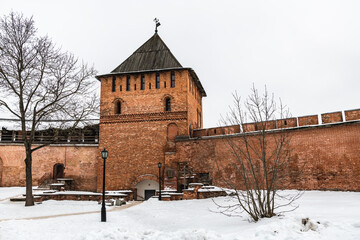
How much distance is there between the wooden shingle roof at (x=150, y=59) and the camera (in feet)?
72.4

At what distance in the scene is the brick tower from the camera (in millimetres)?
20516

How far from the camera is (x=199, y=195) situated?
15852 millimetres

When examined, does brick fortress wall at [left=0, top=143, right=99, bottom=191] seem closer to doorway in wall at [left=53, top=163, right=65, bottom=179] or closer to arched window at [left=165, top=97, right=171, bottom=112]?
doorway in wall at [left=53, top=163, right=65, bottom=179]

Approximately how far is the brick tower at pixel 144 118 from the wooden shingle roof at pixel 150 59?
3.0 inches

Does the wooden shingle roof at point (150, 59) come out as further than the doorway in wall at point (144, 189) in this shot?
Yes

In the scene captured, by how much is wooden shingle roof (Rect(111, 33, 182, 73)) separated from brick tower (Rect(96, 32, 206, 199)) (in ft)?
0.25

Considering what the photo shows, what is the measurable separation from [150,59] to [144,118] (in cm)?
485

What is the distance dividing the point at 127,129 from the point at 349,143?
1391 centimetres

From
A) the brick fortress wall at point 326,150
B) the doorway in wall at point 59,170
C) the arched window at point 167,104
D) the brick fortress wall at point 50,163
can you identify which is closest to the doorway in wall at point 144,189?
the brick fortress wall at point 50,163

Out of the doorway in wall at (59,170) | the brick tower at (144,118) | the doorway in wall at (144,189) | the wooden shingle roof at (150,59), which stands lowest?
the doorway in wall at (144,189)

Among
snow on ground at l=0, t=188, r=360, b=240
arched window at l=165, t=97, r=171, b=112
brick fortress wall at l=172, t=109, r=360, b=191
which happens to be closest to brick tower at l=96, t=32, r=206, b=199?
arched window at l=165, t=97, r=171, b=112

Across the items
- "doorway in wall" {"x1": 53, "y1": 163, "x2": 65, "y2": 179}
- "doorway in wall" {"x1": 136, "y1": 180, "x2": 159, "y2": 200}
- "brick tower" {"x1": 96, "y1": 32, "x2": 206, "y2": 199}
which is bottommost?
"doorway in wall" {"x1": 136, "y1": 180, "x2": 159, "y2": 200}

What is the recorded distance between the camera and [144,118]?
69.8 feet

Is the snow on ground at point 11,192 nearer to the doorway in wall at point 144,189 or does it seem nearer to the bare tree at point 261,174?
the doorway in wall at point 144,189
